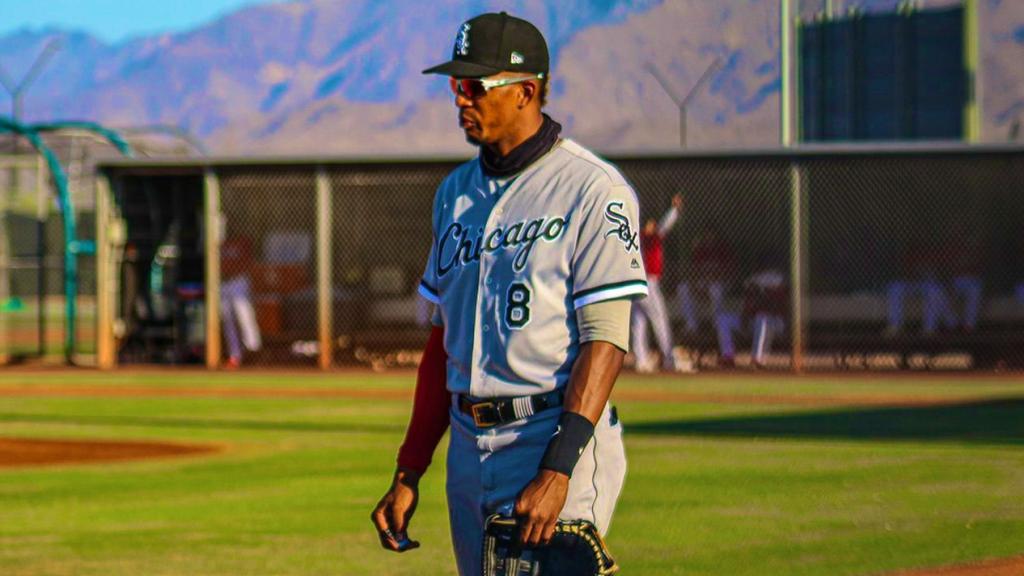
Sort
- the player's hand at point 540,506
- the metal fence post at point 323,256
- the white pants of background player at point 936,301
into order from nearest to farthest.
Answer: the player's hand at point 540,506 < the white pants of background player at point 936,301 < the metal fence post at point 323,256

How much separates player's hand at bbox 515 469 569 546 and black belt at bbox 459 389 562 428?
196 millimetres

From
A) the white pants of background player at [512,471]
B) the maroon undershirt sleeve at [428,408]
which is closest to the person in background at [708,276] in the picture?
the maroon undershirt sleeve at [428,408]

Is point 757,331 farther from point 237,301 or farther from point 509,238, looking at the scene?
point 509,238

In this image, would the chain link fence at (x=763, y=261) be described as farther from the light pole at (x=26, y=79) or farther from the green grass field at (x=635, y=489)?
the light pole at (x=26, y=79)

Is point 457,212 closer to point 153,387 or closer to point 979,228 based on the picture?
point 153,387

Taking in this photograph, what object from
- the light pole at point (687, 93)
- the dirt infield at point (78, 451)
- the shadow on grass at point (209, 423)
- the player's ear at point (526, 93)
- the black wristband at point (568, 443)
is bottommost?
the dirt infield at point (78, 451)

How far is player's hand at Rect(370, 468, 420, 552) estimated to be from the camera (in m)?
4.14

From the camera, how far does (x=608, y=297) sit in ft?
12.5

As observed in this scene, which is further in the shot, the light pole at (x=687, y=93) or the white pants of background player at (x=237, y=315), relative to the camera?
the light pole at (x=687, y=93)

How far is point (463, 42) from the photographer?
398cm

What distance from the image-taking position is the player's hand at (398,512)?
4.14m

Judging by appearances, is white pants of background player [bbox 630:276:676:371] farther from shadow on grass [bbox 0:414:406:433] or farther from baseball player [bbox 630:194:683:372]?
shadow on grass [bbox 0:414:406:433]

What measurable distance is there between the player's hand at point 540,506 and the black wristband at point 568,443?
2 centimetres

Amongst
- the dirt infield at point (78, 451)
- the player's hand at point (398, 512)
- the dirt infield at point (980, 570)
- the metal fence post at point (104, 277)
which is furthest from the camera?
the metal fence post at point (104, 277)
